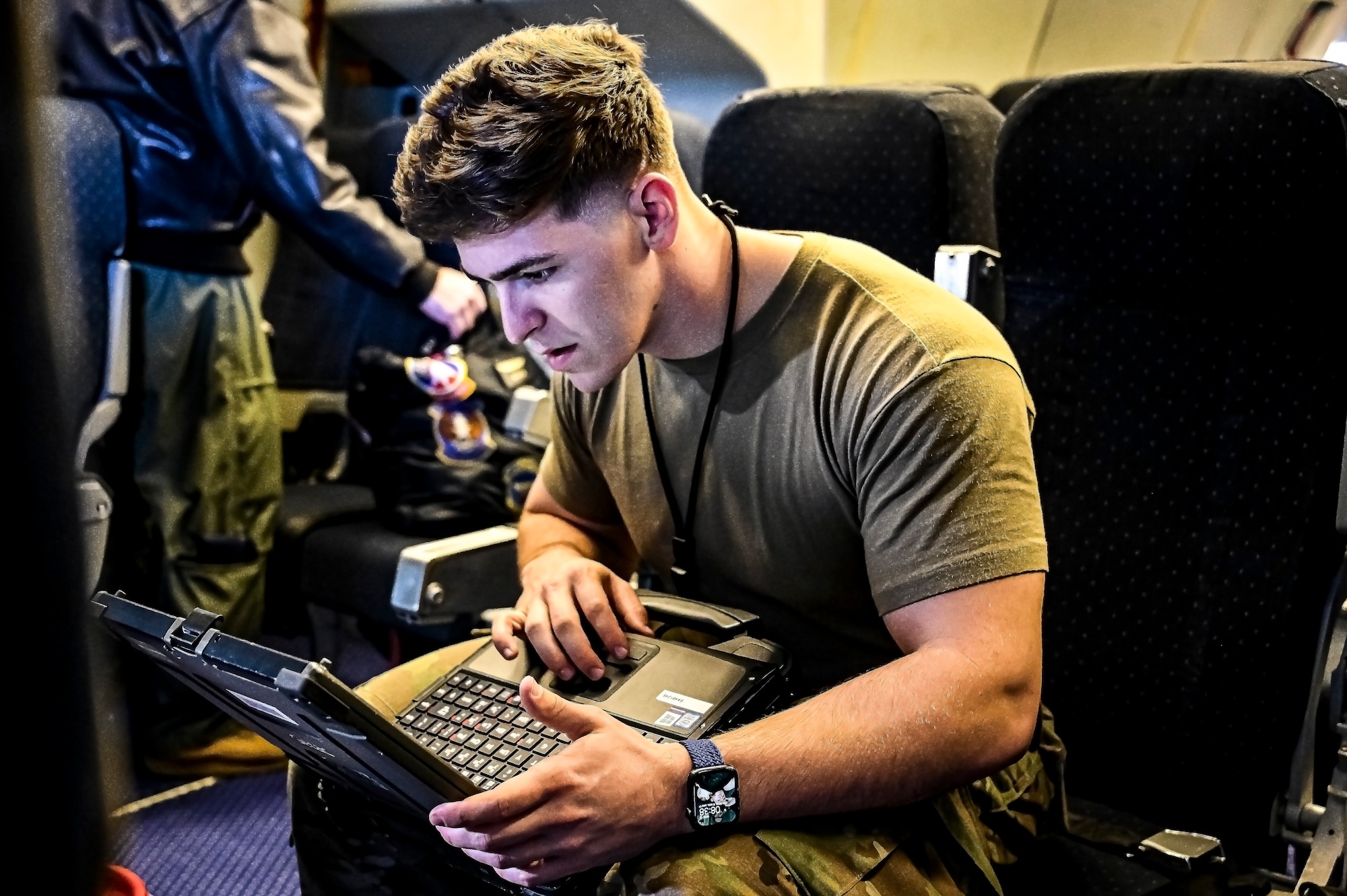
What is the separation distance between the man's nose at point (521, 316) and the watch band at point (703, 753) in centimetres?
48

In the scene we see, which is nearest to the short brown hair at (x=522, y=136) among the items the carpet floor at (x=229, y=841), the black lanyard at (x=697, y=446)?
the black lanyard at (x=697, y=446)

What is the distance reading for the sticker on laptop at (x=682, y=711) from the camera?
44.8 inches

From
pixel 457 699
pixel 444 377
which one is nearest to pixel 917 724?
pixel 457 699

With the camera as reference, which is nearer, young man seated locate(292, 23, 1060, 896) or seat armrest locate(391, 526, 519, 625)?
young man seated locate(292, 23, 1060, 896)

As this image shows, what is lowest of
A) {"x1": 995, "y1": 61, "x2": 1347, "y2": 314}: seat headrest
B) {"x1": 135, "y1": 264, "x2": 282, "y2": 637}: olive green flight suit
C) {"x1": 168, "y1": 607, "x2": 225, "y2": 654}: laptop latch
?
{"x1": 135, "y1": 264, "x2": 282, "y2": 637}: olive green flight suit

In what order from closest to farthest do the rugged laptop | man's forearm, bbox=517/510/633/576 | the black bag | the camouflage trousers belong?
the rugged laptop, the camouflage trousers, man's forearm, bbox=517/510/633/576, the black bag

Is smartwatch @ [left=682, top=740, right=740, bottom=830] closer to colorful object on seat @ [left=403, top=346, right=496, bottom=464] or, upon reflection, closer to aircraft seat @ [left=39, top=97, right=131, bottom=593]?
aircraft seat @ [left=39, top=97, right=131, bottom=593]

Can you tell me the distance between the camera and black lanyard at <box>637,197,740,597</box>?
133 centimetres

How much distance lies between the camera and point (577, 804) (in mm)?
987

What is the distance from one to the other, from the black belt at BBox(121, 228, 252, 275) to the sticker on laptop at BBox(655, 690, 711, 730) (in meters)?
1.44

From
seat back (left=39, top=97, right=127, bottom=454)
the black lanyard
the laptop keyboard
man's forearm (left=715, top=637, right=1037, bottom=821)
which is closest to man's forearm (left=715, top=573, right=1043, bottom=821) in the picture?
man's forearm (left=715, top=637, right=1037, bottom=821)

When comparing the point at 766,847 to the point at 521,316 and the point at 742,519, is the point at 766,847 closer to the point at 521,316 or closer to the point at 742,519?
the point at 742,519

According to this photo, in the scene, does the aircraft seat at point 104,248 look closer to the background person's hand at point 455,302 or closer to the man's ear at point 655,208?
the background person's hand at point 455,302

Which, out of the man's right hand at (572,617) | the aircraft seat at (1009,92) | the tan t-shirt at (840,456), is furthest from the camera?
the aircraft seat at (1009,92)
